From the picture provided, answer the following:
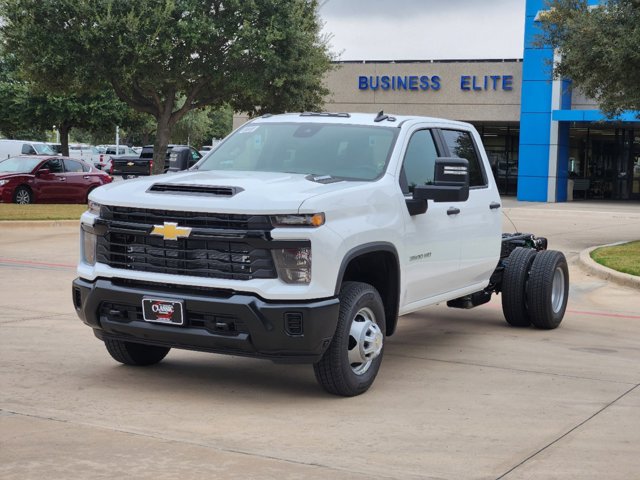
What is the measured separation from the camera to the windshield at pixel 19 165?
28.3m

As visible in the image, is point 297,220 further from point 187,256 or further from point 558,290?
point 558,290

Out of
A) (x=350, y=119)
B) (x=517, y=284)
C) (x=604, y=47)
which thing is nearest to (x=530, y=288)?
(x=517, y=284)

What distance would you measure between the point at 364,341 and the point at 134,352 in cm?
191

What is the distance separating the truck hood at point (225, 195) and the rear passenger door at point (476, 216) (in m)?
1.69

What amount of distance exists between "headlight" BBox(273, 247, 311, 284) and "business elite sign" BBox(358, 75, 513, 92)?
37107 mm

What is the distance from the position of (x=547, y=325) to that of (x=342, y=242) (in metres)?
3.99

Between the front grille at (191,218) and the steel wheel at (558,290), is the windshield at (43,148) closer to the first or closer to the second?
the steel wheel at (558,290)

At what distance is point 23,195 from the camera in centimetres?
2814

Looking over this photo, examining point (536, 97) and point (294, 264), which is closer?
point (294, 264)

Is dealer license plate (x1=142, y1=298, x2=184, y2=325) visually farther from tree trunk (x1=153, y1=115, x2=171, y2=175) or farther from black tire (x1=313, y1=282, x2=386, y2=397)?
tree trunk (x1=153, y1=115, x2=171, y2=175)

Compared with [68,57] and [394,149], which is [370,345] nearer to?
[394,149]

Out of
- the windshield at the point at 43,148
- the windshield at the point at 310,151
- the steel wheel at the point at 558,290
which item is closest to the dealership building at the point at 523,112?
the windshield at the point at 43,148

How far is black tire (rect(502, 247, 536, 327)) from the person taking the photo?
977cm

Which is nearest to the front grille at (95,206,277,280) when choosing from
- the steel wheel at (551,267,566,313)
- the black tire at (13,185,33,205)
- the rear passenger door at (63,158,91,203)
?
the steel wheel at (551,267,566,313)
